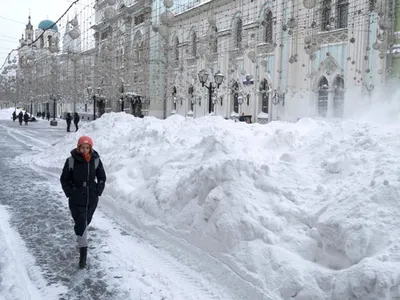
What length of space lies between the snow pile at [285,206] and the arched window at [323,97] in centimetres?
1475

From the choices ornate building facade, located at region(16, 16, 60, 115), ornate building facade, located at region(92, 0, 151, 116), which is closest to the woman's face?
ornate building facade, located at region(16, 16, 60, 115)

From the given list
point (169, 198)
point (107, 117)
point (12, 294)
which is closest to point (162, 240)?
point (169, 198)

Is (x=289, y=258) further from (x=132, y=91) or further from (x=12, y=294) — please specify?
(x=132, y=91)

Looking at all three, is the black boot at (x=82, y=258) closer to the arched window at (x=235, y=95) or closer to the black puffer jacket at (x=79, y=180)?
the black puffer jacket at (x=79, y=180)

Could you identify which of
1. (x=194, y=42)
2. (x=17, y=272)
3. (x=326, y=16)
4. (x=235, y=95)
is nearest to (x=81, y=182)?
(x=17, y=272)

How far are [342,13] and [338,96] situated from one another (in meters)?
4.39

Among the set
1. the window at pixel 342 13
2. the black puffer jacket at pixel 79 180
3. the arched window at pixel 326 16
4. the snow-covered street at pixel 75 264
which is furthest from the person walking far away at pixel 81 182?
the window at pixel 342 13

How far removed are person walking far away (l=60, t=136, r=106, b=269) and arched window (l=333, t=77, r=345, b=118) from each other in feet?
64.1

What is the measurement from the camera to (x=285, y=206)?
222 inches

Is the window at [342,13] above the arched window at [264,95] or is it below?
above

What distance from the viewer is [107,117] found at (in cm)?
1769

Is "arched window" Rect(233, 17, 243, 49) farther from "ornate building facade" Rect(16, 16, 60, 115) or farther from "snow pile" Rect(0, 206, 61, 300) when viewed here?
"snow pile" Rect(0, 206, 61, 300)

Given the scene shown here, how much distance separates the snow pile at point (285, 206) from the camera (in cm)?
430

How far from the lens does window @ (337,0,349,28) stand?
69.4ft
